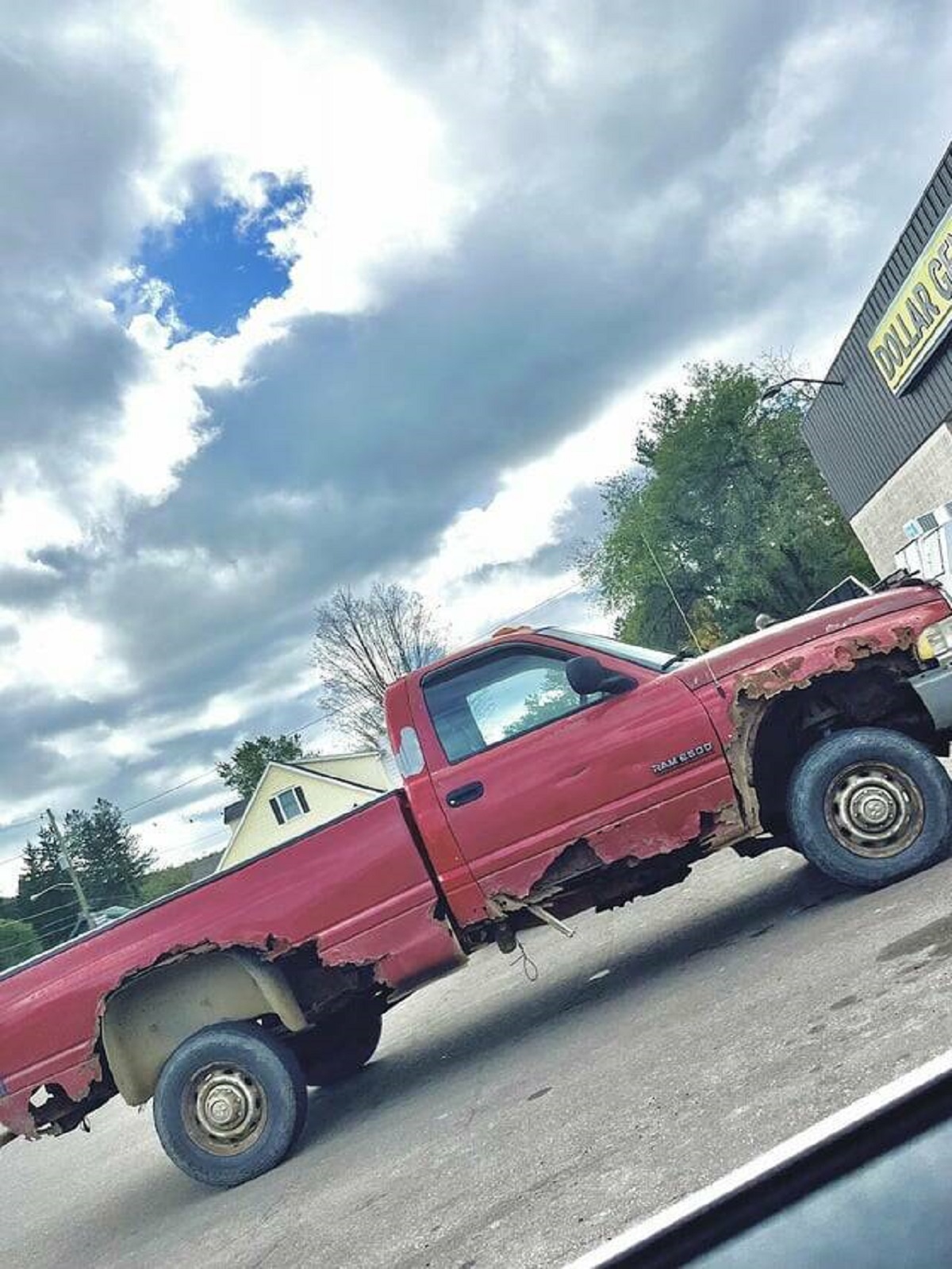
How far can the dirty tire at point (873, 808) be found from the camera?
5914 mm

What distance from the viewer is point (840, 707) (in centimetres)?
637

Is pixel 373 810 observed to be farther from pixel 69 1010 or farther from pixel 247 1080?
pixel 69 1010

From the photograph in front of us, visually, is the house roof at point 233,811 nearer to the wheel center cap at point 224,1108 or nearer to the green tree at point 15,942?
the green tree at point 15,942

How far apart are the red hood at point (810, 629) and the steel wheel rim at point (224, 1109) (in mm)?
3238

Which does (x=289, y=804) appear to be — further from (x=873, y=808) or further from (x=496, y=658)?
(x=873, y=808)

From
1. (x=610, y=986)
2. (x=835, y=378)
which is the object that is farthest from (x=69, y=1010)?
(x=835, y=378)

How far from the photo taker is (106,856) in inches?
3364

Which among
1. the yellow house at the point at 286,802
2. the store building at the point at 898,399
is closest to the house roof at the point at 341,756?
the yellow house at the point at 286,802

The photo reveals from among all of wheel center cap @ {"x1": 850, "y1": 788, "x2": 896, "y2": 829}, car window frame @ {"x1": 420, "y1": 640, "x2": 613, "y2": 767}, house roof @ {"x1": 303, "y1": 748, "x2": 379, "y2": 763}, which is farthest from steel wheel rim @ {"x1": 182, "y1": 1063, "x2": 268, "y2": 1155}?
house roof @ {"x1": 303, "y1": 748, "x2": 379, "y2": 763}

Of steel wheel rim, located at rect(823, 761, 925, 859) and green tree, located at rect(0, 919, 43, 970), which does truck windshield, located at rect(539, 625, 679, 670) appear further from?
green tree, located at rect(0, 919, 43, 970)

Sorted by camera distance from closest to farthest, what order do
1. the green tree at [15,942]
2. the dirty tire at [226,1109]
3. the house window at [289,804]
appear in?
the dirty tire at [226,1109] → the green tree at [15,942] → the house window at [289,804]

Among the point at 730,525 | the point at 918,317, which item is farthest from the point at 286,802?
the point at 918,317

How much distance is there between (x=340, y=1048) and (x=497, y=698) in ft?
9.57

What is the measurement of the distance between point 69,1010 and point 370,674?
125 ft
